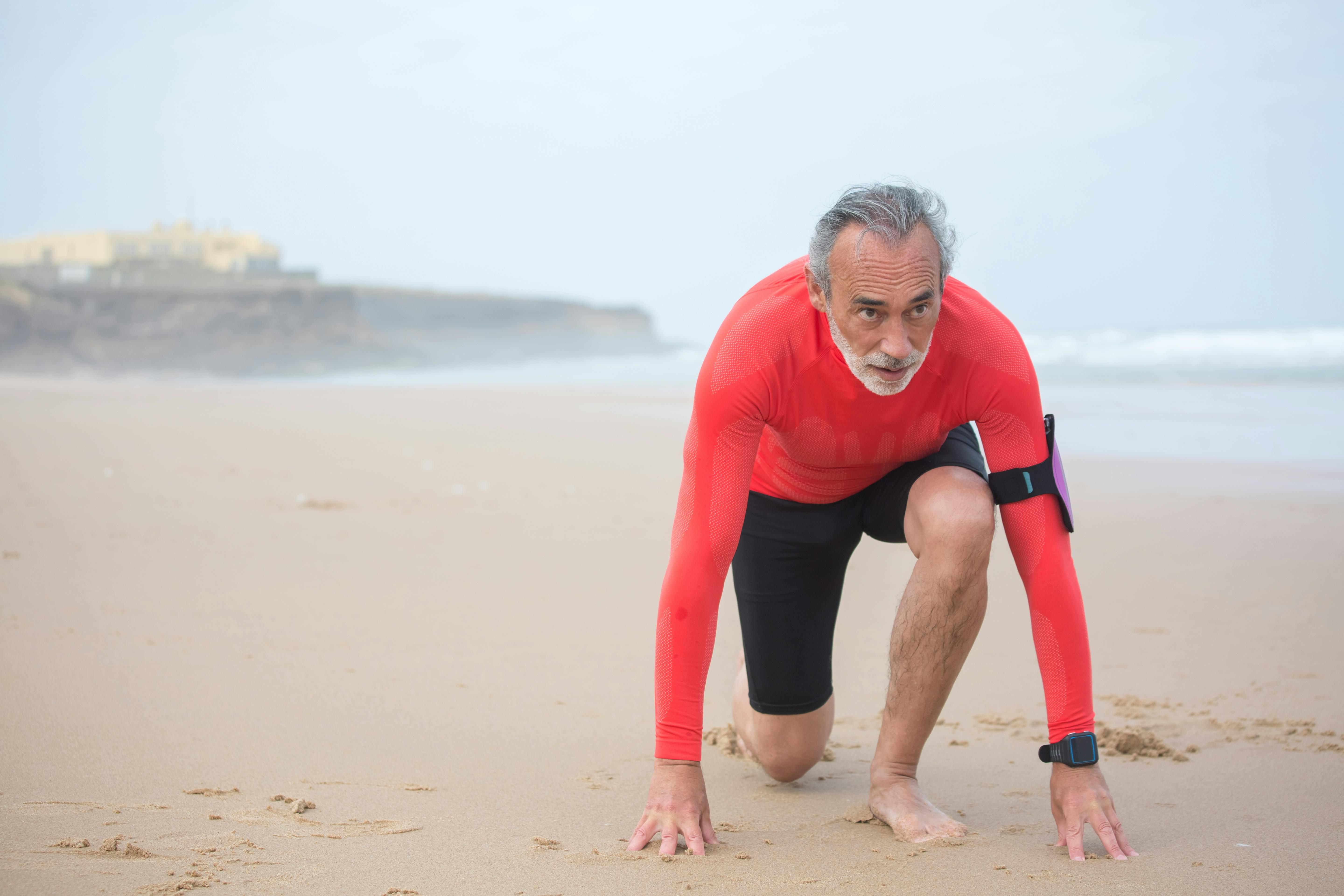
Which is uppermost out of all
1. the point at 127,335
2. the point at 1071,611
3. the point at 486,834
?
the point at 127,335

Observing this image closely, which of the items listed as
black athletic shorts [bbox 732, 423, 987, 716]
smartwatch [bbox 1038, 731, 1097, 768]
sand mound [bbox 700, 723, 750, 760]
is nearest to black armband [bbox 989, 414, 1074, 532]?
black athletic shorts [bbox 732, 423, 987, 716]

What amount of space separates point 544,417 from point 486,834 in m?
12.0

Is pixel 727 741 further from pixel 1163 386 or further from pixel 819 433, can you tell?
pixel 1163 386

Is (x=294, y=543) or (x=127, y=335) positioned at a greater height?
(x=127, y=335)

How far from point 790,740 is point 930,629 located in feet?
1.93

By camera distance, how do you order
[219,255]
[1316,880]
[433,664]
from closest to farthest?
[1316,880] → [433,664] → [219,255]

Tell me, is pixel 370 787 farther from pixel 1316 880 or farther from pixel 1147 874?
pixel 1316 880

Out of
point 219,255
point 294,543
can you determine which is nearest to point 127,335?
point 219,255

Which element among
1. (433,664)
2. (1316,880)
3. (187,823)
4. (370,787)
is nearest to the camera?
(1316,880)

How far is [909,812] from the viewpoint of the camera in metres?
2.31

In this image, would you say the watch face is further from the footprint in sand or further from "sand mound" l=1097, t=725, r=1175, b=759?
the footprint in sand

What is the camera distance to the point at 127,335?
46875 millimetres

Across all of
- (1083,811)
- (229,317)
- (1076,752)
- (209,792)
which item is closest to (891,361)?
(1076,752)

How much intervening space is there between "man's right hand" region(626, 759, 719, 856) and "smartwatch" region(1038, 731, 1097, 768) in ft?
2.38
